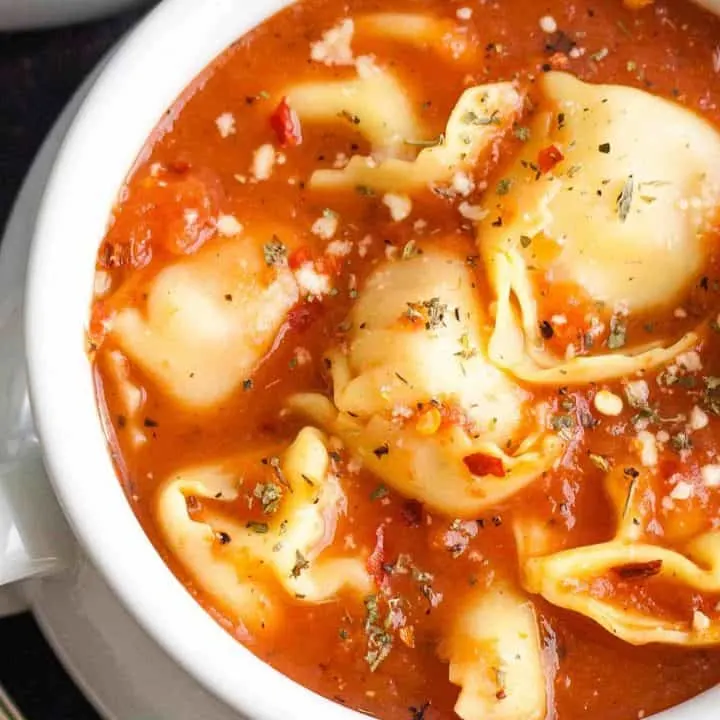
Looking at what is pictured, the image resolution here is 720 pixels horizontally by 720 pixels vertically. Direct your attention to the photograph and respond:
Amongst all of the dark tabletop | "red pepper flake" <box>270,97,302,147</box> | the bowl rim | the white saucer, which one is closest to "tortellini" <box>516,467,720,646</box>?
the bowl rim

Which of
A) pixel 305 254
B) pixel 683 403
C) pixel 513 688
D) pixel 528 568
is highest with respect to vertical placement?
pixel 305 254

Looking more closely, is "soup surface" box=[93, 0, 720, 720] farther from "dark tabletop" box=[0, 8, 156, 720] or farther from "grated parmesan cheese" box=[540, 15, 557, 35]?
"dark tabletop" box=[0, 8, 156, 720]

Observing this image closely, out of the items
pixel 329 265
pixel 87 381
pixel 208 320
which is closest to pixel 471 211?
pixel 329 265

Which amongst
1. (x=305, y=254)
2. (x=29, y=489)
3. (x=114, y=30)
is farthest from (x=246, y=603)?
(x=114, y=30)

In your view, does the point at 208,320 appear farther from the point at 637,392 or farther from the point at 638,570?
the point at 638,570

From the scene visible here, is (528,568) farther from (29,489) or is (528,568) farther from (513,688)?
(29,489)

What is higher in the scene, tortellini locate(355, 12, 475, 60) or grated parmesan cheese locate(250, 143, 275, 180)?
tortellini locate(355, 12, 475, 60)
